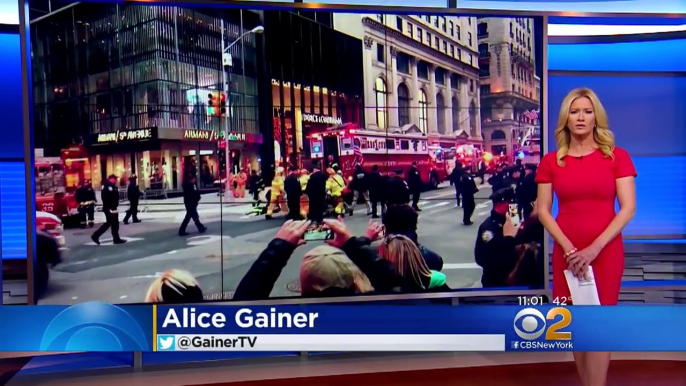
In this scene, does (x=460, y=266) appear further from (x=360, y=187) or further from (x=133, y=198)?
(x=133, y=198)

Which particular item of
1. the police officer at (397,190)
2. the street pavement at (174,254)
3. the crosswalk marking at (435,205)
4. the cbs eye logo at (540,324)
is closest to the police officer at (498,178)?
the crosswalk marking at (435,205)

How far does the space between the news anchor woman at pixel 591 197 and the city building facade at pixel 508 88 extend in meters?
1.64

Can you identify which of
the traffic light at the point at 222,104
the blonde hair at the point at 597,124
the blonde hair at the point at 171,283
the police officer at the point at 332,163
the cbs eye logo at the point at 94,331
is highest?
the traffic light at the point at 222,104

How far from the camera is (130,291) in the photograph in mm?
3307

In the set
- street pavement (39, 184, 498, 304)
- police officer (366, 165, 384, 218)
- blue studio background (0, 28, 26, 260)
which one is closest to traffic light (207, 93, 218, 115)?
street pavement (39, 184, 498, 304)

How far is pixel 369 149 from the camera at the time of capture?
Answer: 3.48 m

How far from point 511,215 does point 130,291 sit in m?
2.62

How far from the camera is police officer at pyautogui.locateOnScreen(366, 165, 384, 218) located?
3504 millimetres

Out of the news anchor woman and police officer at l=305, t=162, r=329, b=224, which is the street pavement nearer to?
police officer at l=305, t=162, r=329, b=224

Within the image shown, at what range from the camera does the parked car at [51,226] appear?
3105mm

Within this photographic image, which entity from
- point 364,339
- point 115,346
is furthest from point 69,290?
point 364,339

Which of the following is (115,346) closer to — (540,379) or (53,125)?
(53,125)

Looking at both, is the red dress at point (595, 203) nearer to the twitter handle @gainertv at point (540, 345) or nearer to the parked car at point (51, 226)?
the twitter handle @gainertv at point (540, 345)

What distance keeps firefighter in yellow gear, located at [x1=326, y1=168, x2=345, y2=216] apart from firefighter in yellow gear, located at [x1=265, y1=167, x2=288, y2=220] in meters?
0.31
